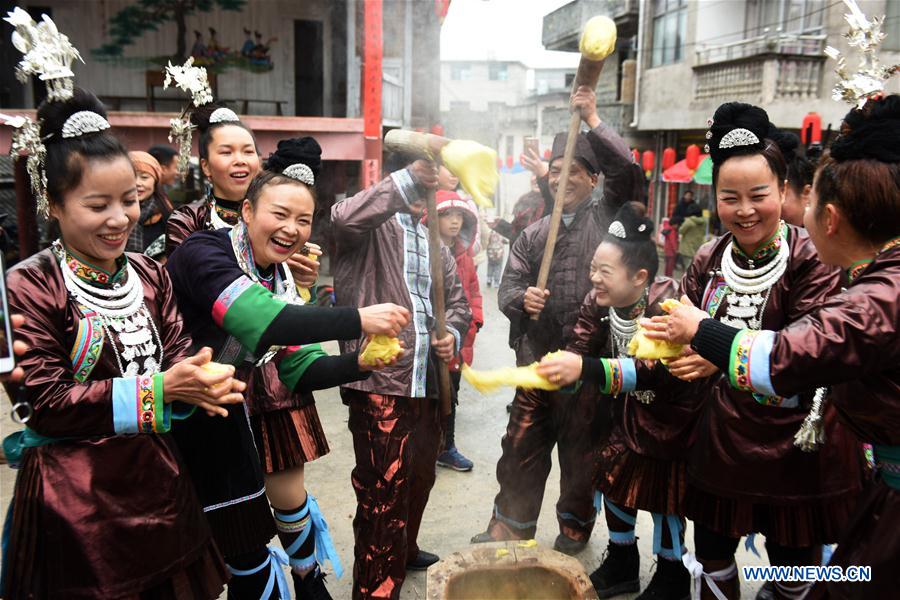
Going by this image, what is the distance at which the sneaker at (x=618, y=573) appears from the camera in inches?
120

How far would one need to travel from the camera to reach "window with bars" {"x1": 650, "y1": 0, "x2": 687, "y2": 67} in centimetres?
1356

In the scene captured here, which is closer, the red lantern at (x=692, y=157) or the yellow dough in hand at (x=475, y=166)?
the yellow dough in hand at (x=475, y=166)

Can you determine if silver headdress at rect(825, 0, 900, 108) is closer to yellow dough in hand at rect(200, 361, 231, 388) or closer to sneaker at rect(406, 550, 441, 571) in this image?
yellow dough in hand at rect(200, 361, 231, 388)

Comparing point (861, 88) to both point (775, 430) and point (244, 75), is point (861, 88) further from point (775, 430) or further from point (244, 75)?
point (244, 75)

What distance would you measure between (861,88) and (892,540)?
1.23m

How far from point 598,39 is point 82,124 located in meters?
1.92

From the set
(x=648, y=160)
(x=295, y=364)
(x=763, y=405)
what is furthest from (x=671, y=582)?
(x=648, y=160)

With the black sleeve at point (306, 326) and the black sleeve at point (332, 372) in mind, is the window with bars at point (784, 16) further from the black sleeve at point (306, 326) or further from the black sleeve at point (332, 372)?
the black sleeve at point (306, 326)

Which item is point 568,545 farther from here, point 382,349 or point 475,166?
point 475,166

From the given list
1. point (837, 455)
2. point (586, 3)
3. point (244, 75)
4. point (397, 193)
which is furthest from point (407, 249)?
point (244, 75)

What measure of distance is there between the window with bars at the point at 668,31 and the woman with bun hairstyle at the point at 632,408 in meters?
12.3

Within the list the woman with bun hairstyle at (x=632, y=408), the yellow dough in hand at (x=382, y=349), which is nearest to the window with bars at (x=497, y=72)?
the woman with bun hairstyle at (x=632, y=408)

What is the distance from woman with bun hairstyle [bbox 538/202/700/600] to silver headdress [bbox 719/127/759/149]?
0.55m

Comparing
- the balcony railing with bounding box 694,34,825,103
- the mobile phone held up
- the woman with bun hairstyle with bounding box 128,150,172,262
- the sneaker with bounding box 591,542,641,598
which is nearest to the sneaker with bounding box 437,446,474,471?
the sneaker with bounding box 591,542,641,598
